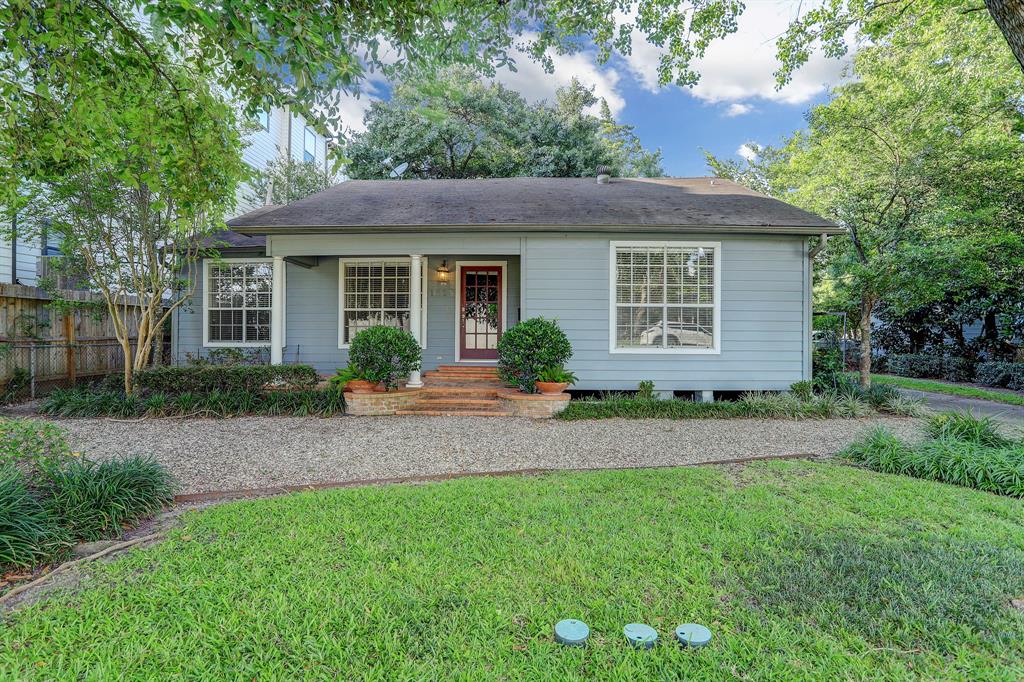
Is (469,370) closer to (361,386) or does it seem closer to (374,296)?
(361,386)

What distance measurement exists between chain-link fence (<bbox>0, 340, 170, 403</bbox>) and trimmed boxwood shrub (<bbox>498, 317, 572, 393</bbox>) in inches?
282

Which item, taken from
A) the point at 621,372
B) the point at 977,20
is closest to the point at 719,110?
the point at 977,20

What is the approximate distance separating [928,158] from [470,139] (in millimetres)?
13525

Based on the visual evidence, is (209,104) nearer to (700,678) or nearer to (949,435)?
(700,678)

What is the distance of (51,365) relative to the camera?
29.3ft

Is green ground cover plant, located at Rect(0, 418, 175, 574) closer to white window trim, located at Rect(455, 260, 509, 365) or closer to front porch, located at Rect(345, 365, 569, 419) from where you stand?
front porch, located at Rect(345, 365, 569, 419)

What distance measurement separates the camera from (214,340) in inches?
401

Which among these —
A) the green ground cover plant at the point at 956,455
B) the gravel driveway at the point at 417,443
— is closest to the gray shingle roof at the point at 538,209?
the gravel driveway at the point at 417,443

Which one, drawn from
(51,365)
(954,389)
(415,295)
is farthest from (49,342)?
(954,389)

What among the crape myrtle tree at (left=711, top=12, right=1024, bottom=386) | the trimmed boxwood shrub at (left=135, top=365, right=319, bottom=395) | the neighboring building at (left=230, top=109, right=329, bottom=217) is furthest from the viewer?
the neighboring building at (left=230, top=109, right=329, bottom=217)

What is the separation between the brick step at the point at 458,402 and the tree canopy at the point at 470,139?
12171mm

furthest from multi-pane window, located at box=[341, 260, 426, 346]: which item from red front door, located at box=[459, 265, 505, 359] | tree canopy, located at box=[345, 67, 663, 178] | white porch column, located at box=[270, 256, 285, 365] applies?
tree canopy, located at box=[345, 67, 663, 178]

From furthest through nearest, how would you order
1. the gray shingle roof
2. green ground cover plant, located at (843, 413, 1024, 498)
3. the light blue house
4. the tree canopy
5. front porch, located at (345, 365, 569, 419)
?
the tree canopy → the light blue house → the gray shingle roof → front porch, located at (345, 365, 569, 419) → green ground cover plant, located at (843, 413, 1024, 498)

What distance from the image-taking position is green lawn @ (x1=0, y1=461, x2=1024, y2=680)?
1966 millimetres
